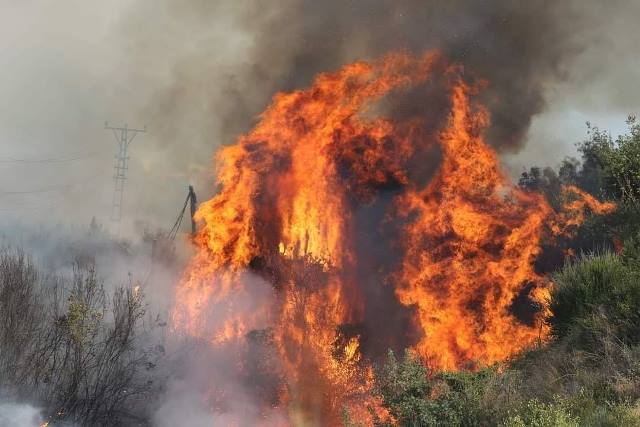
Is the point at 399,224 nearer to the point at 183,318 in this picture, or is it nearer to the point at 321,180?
the point at 321,180

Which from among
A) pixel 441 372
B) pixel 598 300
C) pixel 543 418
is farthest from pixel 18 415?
pixel 598 300

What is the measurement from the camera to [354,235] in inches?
930

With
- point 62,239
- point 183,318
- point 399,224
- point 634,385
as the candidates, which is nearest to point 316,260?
point 399,224

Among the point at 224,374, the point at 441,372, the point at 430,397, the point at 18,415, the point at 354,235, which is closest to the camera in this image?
the point at 430,397

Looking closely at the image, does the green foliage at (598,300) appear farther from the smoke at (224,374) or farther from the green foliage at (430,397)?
the smoke at (224,374)

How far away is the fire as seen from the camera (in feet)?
67.6

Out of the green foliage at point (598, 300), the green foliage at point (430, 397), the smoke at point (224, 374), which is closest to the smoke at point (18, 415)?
the smoke at point (224, 374)

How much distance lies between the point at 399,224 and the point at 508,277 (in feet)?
16.4

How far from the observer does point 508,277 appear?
20266mm

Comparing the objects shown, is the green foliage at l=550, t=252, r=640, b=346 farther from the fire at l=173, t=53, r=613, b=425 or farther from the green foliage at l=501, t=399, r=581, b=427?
the fire at l=173, t=53, r=613, b=425

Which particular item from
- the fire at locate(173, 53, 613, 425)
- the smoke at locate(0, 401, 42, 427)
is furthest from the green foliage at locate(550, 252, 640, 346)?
the smoke at locate(0, 401, 42, 427)

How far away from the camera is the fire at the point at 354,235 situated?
20.6m

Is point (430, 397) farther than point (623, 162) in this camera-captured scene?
No

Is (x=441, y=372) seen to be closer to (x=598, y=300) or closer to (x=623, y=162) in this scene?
(x=598, y=300)
